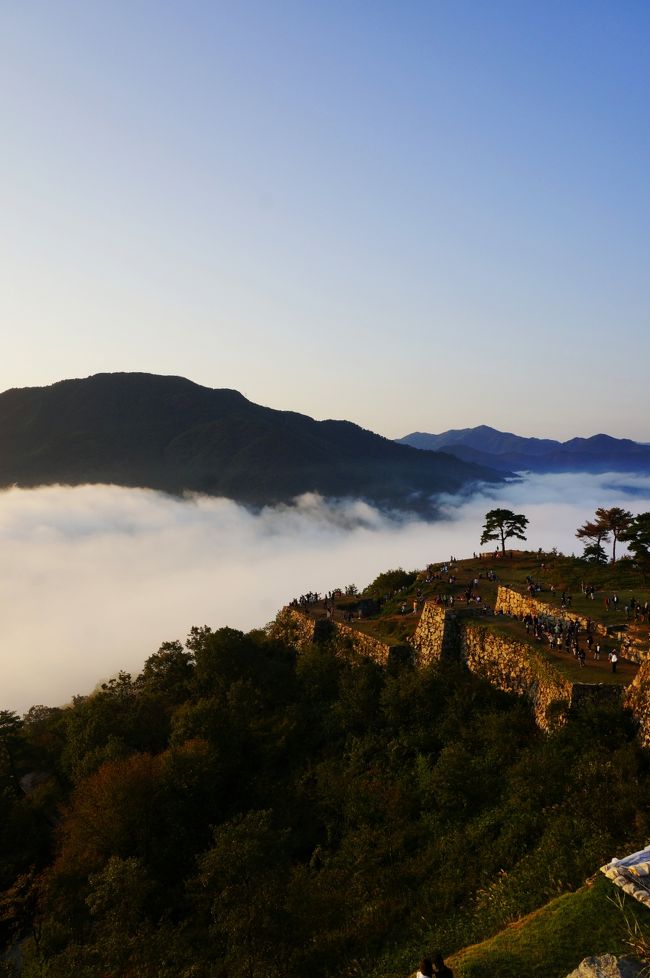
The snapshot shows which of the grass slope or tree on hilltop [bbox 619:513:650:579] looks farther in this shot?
tree on hilltop [bbox 619:513:650:579]

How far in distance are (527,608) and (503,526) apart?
30518 mm

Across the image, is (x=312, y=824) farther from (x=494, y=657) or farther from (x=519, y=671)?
(x=519, y=671)

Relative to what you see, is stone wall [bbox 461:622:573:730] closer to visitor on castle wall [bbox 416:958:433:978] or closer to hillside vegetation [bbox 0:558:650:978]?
hillside vegetation [bbox 0:558:650:978]

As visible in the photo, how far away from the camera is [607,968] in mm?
13648

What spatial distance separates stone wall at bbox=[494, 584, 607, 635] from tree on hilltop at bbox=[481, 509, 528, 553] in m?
24.2

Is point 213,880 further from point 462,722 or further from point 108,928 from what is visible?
point 462,722

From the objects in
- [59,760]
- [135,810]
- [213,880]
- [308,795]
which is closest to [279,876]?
[213,880]

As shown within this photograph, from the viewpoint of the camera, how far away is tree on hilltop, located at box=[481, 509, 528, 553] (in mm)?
74000

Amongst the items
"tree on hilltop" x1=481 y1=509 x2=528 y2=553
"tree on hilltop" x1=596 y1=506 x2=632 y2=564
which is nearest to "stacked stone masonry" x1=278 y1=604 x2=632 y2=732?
"tree on hilltop" x1=481 y1=509 x2=528 y2=553

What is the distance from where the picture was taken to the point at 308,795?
3712cm

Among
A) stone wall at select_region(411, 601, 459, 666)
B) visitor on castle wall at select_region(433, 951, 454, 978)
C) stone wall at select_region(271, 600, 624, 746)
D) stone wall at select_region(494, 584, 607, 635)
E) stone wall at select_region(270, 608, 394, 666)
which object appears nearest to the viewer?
visitor on castle wall at select_region(433, 951, 454, 978)

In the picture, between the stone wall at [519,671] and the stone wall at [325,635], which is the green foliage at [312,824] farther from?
the stone wall at [325,635]

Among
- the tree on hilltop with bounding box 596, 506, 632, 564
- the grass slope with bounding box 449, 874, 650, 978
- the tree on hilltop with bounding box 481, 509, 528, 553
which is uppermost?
the tree on hilltop with bounding box 596, 506, 632, 564

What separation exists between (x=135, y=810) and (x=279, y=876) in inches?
492
